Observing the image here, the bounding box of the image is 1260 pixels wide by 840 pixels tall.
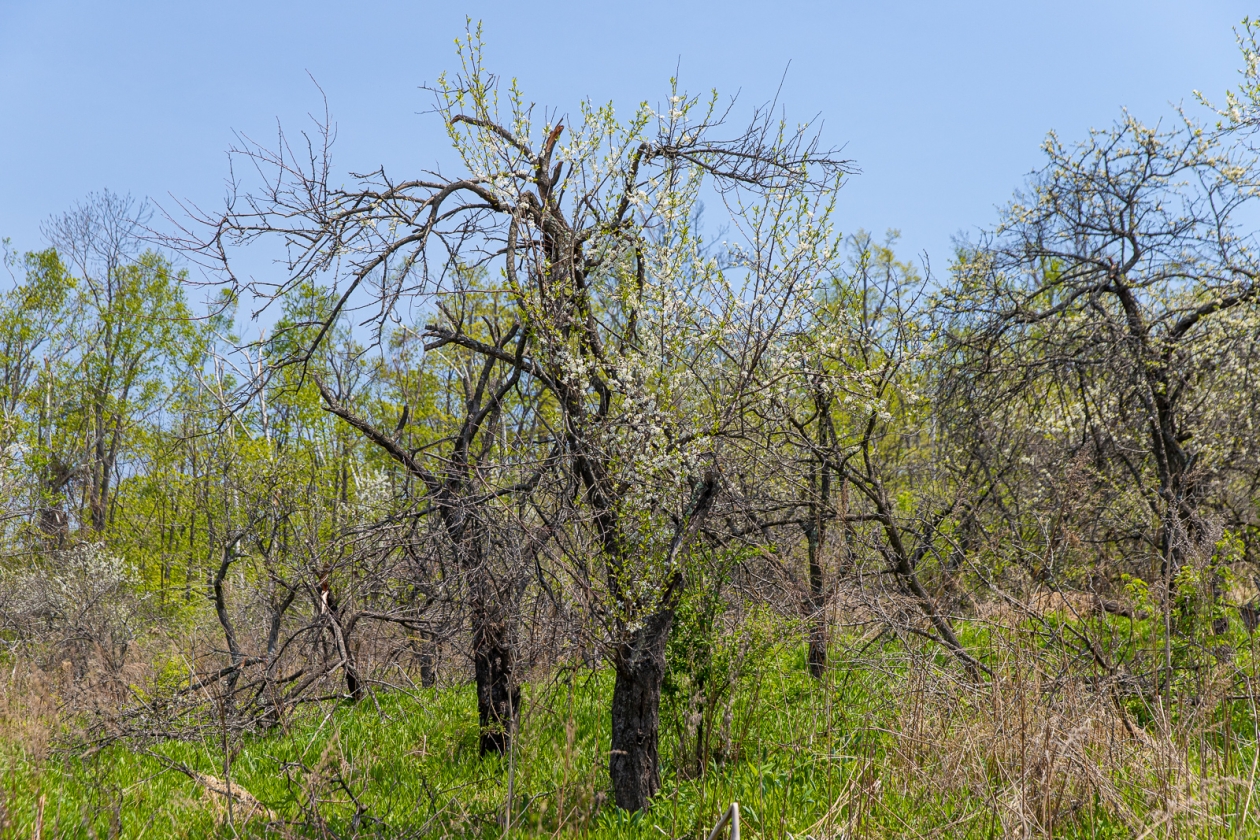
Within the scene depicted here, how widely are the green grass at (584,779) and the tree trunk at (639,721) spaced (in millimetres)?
124

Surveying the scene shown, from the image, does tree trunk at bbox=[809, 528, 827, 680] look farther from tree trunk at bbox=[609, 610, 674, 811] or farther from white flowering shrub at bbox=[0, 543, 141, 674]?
white flowering shrub at bbox=[0, 543, 141, 674]

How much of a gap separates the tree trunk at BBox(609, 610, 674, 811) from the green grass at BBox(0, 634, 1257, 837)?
0.12 metres

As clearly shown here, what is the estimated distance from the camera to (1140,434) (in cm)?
785

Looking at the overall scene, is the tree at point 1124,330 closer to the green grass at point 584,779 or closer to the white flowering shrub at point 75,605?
the green grass at point 584,779

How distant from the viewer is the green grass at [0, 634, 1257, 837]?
3.52 metres

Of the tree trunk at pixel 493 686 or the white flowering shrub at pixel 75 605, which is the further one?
the white flowering shrub at pixel 75 605

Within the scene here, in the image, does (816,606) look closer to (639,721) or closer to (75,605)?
(639,721)

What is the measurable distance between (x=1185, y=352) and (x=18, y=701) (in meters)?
10.6

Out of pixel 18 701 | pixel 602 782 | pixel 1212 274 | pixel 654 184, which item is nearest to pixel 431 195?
pixel 654 184

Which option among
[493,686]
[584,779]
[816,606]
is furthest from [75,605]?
[816,606]

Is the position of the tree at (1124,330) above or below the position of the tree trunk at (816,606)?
above

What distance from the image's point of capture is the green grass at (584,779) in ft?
11.5

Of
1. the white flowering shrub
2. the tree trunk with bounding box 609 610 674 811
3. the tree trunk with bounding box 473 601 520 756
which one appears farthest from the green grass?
the white flowering shrub

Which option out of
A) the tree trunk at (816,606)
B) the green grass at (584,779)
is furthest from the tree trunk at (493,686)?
the tree trunk at (816,606)
